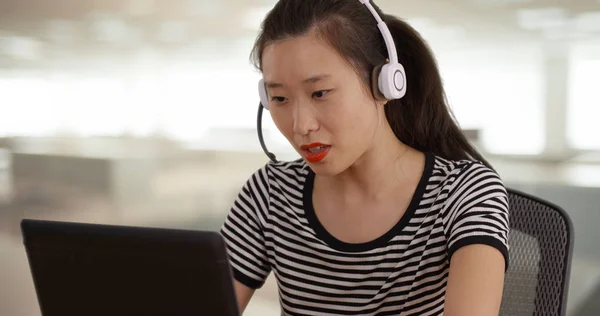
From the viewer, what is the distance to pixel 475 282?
1.01 meters

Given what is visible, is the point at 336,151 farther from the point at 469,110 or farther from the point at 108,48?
the point at 108,48

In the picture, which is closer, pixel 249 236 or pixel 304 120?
pixel 304 120

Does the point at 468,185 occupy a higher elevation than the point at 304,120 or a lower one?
lower

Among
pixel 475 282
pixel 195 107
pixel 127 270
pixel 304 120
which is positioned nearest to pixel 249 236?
pixel 304 120

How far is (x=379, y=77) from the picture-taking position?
111 centimetres

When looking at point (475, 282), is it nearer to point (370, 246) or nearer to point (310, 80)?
point (370, 246)

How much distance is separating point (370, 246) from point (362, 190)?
11 cm

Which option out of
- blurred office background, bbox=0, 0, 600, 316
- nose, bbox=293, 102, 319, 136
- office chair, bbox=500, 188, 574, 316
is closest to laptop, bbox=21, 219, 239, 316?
nose, bbox=293, 102, 319, 136

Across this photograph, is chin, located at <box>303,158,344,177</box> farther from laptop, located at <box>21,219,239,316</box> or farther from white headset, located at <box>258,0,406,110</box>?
laptop, located at <box>21,219,239,316</box>

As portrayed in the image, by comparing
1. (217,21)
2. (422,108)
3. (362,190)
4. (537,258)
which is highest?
(217,21)

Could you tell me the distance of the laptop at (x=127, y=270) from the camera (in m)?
0.66

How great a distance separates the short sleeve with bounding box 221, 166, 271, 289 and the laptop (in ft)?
1.77

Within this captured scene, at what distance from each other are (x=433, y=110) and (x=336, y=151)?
0.83 feet

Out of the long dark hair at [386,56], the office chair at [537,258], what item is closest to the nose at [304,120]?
the long dark hair at [386,56]
